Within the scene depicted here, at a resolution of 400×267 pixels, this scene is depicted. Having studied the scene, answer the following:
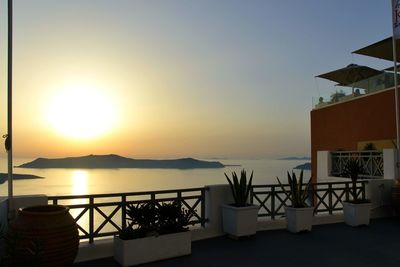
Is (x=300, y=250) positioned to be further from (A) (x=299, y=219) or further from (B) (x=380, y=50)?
(B) (x=380, y=50)

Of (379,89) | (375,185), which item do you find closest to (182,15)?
(375,185)

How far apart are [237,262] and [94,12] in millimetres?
5851

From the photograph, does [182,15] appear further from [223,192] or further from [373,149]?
[373,149]

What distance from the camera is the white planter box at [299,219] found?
251 inches

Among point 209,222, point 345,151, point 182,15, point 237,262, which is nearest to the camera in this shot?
point 237,262

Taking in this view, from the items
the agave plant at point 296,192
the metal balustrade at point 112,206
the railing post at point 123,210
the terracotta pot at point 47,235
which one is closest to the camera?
the terracotta pot at point 47,235

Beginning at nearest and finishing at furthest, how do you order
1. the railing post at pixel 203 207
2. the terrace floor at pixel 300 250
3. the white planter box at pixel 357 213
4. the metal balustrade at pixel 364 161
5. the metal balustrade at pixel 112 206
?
the terrace floor at pixel 300 250 → the metal balustrade at pixel 112 206 → the railing post at pixel 203 207 → the white planter box at pixel 357 213 → the metal balustrade at pixel 364 161

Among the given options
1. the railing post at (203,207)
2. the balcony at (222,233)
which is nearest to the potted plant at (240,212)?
the balcony at (222,233)

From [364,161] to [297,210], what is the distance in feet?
24.1

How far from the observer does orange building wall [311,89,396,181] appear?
1233 cm

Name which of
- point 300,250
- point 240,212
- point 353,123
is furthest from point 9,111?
point 353,123

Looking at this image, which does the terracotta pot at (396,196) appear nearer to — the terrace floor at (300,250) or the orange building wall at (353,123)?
the terrace floor at (300,250)

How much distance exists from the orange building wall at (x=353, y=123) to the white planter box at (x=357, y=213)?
5620mm

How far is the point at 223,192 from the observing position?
20.4 ft
